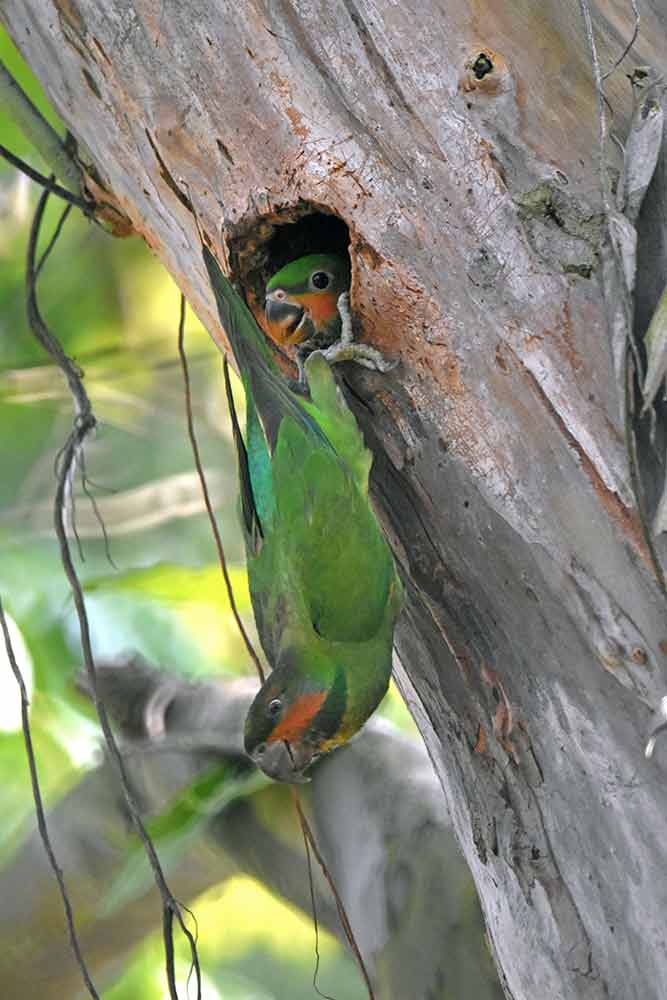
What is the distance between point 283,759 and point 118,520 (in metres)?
2.56

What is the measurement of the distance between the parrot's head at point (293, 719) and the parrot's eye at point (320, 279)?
79 cm

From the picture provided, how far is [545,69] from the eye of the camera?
1.82 m

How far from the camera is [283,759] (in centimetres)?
204

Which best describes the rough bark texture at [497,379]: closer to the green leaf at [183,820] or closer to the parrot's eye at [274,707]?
the parrot's eye at [274,707]

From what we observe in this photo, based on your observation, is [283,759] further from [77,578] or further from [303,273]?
[303,273]

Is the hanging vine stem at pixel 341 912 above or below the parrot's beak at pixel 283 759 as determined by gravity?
below

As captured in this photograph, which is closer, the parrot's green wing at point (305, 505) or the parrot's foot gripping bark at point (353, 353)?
the parrot's foot gripping bark at point (353, 353)

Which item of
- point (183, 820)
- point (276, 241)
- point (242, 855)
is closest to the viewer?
point (276, 241)

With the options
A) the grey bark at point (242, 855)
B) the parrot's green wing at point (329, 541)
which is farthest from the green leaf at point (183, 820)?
the parrot's green wing at point (329, 541)

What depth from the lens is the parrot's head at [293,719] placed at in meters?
2.00

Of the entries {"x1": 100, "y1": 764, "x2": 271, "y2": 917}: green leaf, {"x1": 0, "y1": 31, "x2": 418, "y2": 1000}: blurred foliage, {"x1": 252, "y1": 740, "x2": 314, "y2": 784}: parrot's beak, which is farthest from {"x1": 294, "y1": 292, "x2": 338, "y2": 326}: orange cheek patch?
{"x1": 0, "y1": 31, "x2": 418, "y2": 1000}: blurred foliage

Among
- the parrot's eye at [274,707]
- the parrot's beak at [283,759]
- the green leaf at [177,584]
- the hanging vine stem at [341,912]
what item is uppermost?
the green leaf at [177,584]

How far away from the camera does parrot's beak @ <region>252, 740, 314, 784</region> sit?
2.03 meters

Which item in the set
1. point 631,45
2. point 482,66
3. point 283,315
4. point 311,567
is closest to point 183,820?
point 311,567
